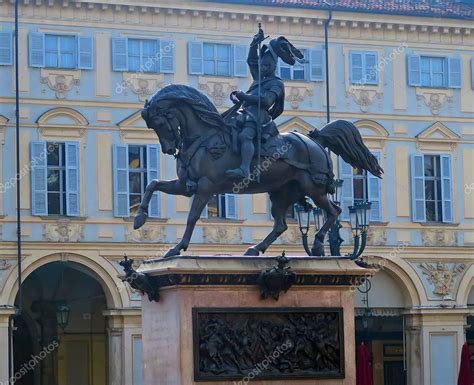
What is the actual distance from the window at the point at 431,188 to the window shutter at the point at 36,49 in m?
11.4

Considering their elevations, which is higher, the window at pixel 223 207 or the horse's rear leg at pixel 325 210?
the window at pixel 223 207

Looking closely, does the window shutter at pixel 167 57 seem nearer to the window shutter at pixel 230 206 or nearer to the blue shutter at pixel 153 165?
the blue shutter at pixel 153 165

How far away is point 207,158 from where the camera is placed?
20859mm

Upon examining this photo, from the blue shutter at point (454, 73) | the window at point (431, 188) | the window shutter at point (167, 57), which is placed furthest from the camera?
the blue shutter at point (454, 73)

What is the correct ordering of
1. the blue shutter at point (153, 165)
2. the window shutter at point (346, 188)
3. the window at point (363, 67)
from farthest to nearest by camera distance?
1. the window at point (363, 67)
2. the window shutter at point (346, 188)
3. the blue shutter at point (153, 165)

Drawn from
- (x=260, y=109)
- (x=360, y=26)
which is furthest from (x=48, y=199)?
(x=260, y=109)

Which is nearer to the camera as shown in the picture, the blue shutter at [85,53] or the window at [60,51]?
the window at [60,51]

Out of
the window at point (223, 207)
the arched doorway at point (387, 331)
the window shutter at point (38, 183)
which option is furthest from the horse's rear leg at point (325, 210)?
the arched doorway at point (387, 331)

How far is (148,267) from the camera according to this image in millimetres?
20500

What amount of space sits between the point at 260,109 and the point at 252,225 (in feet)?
81.1

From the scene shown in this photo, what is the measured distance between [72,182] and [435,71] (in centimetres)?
1180

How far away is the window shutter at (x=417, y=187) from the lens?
4747cm

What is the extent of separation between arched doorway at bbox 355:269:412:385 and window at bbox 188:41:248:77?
24.2 feet

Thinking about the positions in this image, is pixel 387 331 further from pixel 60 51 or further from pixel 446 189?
pixel 60 51
